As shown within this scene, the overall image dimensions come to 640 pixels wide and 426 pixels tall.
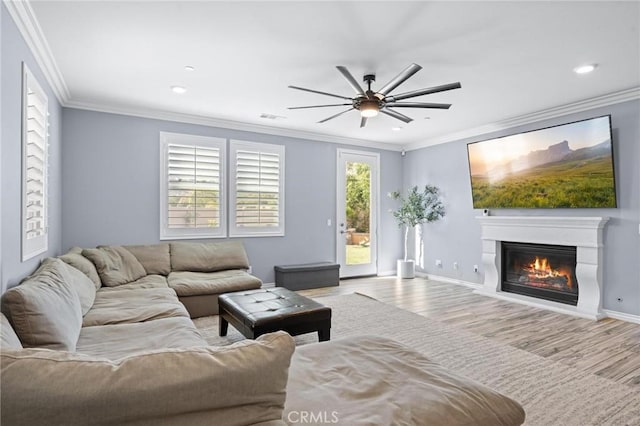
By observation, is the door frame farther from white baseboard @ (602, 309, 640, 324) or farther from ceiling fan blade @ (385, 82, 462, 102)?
white baseboard @ (602, 309, 640, 324)

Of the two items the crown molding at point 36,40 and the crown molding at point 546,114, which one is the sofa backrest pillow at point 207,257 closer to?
the crown molding at point 36,40

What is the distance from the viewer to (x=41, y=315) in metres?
1.94

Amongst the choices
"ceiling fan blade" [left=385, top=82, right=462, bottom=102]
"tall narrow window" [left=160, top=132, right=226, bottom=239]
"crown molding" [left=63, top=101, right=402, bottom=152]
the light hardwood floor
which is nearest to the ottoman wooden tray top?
the light hardwood floor

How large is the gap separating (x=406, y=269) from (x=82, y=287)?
5403 millimetres

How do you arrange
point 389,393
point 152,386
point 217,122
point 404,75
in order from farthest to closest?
point 217,122, point 404,75, point 389,393, point 152,386

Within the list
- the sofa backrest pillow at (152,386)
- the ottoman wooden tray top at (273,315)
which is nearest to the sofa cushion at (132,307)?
the ottoman wooden tray top at (273,315)

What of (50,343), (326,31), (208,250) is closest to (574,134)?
(326,31)

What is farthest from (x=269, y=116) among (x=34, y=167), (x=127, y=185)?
(x=34, y=167)

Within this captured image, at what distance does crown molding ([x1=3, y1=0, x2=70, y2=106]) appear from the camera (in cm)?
249

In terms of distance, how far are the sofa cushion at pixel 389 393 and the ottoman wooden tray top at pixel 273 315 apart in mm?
1102

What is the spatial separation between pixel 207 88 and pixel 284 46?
1454mm

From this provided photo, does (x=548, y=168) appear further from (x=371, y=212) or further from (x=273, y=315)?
(x=273, y=315)

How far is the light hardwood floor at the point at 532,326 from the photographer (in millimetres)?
3102

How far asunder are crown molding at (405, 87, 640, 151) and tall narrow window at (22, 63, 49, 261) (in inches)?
229
